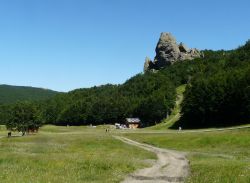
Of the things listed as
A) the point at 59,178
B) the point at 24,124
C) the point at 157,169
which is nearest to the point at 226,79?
the point at 24,124

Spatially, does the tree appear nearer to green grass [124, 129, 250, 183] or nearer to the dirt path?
green grass [124, 129, 250, 183]

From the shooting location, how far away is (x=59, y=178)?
1243 inches

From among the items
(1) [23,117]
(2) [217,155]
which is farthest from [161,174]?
(1) [23,117]

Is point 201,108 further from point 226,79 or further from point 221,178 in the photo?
point 221,178

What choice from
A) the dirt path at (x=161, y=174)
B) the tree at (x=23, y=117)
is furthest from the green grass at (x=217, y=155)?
the tree at (x=23, y=117)

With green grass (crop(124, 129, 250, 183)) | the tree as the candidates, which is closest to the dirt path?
green grass (crop(124, 129, 250, 183))

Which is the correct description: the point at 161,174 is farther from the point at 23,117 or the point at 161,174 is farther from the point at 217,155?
the point at 23,117

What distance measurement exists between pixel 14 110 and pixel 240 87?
75.2 metres

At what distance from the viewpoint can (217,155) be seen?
56688 millimetres

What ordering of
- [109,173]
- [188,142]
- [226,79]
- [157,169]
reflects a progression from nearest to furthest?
1. [109,173]
2. [157,169]
3. [188,142]
4. [226,79]

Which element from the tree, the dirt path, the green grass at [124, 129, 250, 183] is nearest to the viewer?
the green grass at [124, 129, 250, 183]

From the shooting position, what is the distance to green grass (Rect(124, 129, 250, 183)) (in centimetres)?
3215

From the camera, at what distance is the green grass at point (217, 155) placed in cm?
3215

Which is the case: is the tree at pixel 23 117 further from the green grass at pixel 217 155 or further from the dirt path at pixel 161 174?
the dirt path at pixel 161 174
